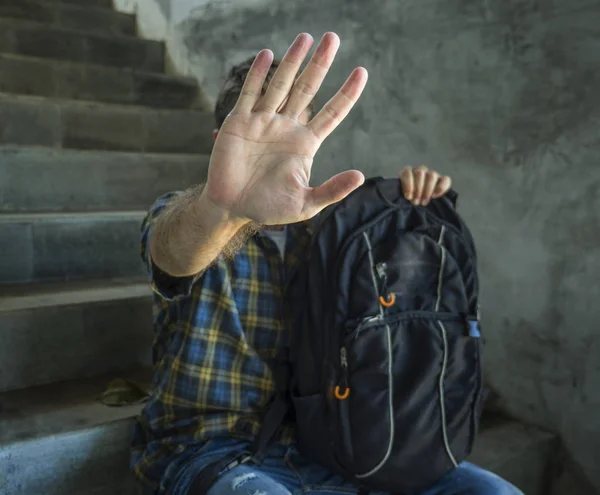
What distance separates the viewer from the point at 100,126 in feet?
6.84

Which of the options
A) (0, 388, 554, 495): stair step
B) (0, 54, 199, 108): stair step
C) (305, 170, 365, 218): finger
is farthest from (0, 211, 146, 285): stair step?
(305, 170, 365, 218): finger

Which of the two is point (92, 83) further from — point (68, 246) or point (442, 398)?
point (442, 398)

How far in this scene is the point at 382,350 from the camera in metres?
0.95

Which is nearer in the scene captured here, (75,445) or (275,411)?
(275,411)

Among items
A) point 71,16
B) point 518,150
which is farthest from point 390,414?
point 71,16

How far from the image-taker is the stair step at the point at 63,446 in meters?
1.04

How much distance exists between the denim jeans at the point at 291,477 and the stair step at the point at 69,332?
544 mm

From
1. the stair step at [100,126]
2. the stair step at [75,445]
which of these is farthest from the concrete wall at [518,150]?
the stair step at [100,126]

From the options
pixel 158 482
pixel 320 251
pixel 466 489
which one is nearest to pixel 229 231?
pixel 320 251

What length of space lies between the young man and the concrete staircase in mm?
193

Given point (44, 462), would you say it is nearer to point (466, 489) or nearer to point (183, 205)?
point (183, 205)

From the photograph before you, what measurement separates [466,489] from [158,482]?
19.9 inches

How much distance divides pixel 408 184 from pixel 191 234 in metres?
0.43

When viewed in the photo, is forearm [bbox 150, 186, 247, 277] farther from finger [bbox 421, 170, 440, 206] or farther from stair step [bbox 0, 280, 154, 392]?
stair step [bbox 0, 280, 154, 392]
